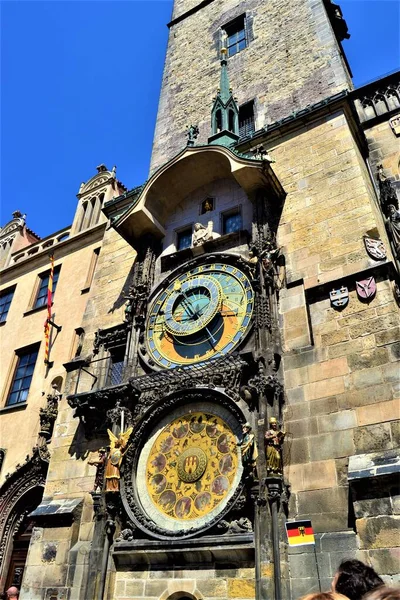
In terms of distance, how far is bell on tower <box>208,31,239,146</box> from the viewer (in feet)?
45.6

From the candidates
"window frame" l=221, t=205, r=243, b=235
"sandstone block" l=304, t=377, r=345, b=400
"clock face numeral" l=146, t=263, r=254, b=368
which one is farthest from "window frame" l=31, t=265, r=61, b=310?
"sandstone block" l=304, t=377, r=345, b=400

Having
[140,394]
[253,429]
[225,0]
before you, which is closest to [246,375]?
[253,429]

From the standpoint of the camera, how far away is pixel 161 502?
851 centimetres

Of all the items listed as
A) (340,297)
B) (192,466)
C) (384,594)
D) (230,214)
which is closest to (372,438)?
(340,297)

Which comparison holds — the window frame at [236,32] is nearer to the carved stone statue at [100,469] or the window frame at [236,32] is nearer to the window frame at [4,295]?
the window frame at [4,295]

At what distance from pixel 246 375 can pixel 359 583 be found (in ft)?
21.2

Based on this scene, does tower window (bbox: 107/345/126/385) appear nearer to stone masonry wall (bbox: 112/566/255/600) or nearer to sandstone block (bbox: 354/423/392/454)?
stone masonry wall (bbox: 112/566/255/600)

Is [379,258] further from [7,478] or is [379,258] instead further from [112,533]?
[7,478]

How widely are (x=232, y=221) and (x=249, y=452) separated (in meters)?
5.96

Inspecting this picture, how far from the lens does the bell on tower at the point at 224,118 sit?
45.6ft

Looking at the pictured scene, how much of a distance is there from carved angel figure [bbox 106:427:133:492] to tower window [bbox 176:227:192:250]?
492 cm

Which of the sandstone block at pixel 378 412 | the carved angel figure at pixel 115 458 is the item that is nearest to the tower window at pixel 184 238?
the carved angel figure at pixel 115 458

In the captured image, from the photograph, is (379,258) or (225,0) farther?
(225,0)

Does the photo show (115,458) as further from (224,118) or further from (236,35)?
(236,35)
